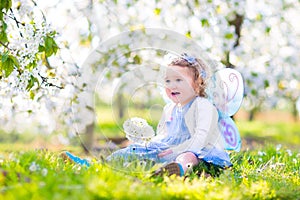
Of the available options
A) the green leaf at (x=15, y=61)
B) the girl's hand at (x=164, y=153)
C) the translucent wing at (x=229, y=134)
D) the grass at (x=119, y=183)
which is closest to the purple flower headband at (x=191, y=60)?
the translucent wing at (x=229, y=134)

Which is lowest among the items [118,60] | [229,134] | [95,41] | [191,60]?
[229,134]

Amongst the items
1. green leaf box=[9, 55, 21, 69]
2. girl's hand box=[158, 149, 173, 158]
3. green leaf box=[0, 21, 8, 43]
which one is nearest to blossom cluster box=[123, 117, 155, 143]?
girl's hand box=[158, 149, 173, 158]

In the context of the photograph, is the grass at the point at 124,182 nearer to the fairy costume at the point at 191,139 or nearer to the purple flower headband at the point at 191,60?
the fairy costume at the point at 191,139

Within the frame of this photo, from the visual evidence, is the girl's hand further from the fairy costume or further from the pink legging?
the pink legging

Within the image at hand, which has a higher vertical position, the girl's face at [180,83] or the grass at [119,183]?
the girl's face at [180,83]

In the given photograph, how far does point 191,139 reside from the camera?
12.5 feet

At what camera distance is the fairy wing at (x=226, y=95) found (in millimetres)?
4078

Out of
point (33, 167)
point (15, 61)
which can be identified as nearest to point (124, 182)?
point (33, 167)

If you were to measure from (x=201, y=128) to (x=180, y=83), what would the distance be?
1.28ft

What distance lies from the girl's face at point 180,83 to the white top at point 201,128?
0.29 ft

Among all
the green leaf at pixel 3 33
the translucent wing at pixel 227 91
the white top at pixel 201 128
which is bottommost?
the white top at pixel 201 128

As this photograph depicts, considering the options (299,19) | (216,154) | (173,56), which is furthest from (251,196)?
(299,19)

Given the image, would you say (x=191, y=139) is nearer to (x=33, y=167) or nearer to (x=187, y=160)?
(x=187, y=160)

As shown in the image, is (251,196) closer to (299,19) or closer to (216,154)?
(216,154)
